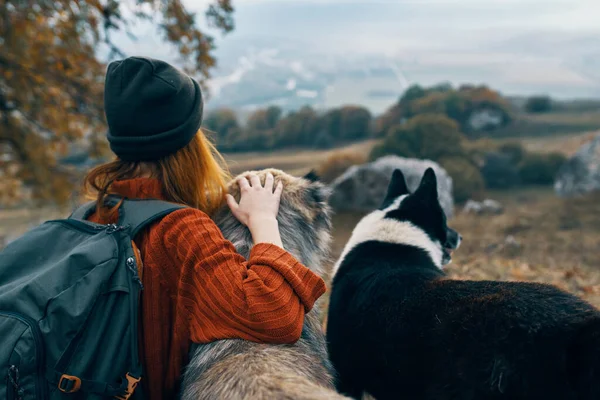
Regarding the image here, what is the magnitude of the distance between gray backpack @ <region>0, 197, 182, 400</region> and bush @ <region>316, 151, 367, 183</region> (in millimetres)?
11773

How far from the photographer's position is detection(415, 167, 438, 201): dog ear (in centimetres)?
337

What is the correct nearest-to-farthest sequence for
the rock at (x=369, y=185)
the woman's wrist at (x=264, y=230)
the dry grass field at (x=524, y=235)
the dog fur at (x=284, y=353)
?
the dog fur at (x=284, y=353)
the woman's wrist at (x=264, y=230)
the dry grass field at (x=524, y=235)
the rock at (x=369, y=185)

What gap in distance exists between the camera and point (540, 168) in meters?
18.0

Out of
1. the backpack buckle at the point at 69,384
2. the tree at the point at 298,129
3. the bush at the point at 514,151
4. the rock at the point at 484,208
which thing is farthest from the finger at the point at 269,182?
the bush at the point at 514,151

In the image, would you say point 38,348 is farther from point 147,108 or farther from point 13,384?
point 147,108

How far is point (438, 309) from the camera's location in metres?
2.36

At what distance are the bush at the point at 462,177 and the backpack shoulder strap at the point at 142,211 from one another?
44.9 feet

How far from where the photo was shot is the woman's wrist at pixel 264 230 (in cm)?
193

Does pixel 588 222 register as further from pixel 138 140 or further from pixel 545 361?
pixel 138 140

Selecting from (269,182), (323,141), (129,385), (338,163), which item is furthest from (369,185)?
(129,385)

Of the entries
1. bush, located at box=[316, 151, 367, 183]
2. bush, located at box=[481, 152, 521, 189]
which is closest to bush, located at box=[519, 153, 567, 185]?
bush, located at box=[481, 152, 521, 189]

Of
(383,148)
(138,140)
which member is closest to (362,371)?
(138,140)

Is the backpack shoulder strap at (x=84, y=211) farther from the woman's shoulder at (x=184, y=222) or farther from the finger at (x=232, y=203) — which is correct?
the finger at (x=232, y=203)

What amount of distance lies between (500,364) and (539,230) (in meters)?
10.6
